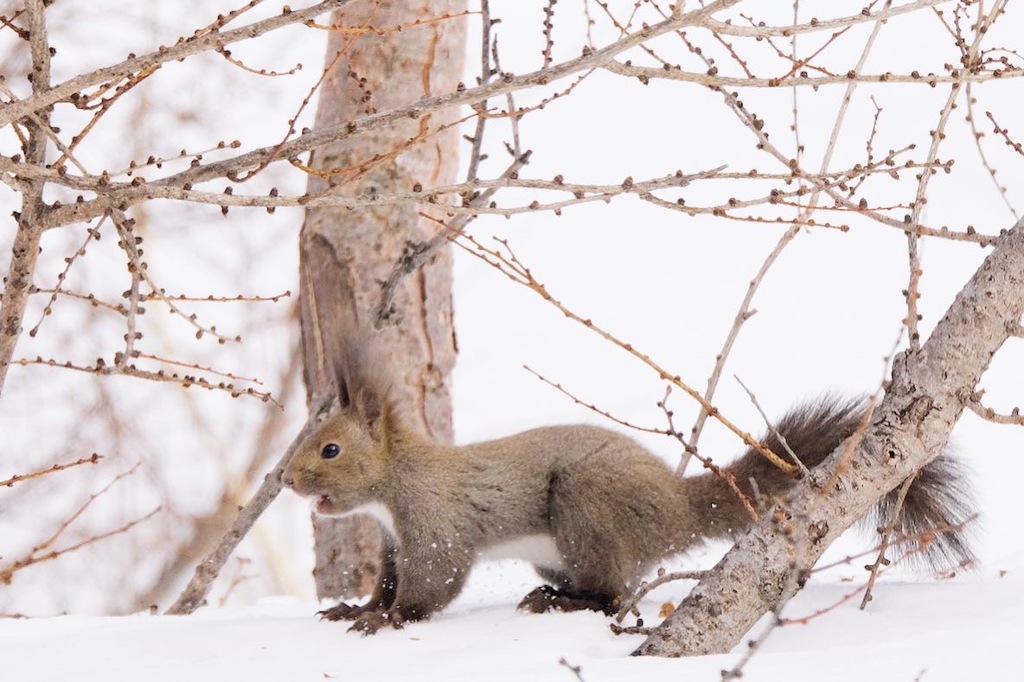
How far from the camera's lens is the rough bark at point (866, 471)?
307cm

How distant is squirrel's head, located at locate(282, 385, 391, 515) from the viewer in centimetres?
425

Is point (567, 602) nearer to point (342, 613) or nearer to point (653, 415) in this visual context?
point (342, 613)

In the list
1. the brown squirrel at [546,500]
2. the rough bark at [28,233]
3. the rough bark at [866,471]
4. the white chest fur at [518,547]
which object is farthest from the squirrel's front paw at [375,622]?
the rough bark at [28,233]

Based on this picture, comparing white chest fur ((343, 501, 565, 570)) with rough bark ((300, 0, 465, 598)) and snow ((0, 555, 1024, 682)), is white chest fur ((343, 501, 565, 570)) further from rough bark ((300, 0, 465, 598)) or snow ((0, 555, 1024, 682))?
rough bark ((300, 0, 465, 598))

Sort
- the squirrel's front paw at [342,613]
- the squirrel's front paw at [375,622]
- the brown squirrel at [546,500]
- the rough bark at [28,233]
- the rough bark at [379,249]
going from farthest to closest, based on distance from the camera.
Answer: the rough bark at [379,249] → the squirrel's front paw at [342,613] → the brown squirrel at [546,500] → the squirrel's front paw at [375,622] → the rough bark at [28,233]

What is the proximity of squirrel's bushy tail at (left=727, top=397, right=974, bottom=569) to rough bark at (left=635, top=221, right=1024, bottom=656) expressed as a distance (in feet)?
1.95

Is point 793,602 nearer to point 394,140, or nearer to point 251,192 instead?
point 394,140

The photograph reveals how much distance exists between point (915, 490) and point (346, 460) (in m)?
1.76

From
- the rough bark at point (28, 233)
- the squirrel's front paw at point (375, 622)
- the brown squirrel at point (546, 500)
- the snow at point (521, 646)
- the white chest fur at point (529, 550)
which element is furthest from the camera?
the white chest fur at point (529, 550)

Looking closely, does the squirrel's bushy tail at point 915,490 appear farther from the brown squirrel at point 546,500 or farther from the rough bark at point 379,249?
the rough bark at point 379,249

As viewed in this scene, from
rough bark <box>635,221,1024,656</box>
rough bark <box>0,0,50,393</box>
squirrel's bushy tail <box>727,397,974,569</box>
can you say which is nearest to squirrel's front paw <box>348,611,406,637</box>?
rough bark <box>635,221,1024,656</box>

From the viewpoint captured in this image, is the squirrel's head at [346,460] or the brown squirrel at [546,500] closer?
the brown squirrel at [546,500]

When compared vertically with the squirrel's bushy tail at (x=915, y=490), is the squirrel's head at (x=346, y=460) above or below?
above

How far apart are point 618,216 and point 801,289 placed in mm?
1749
